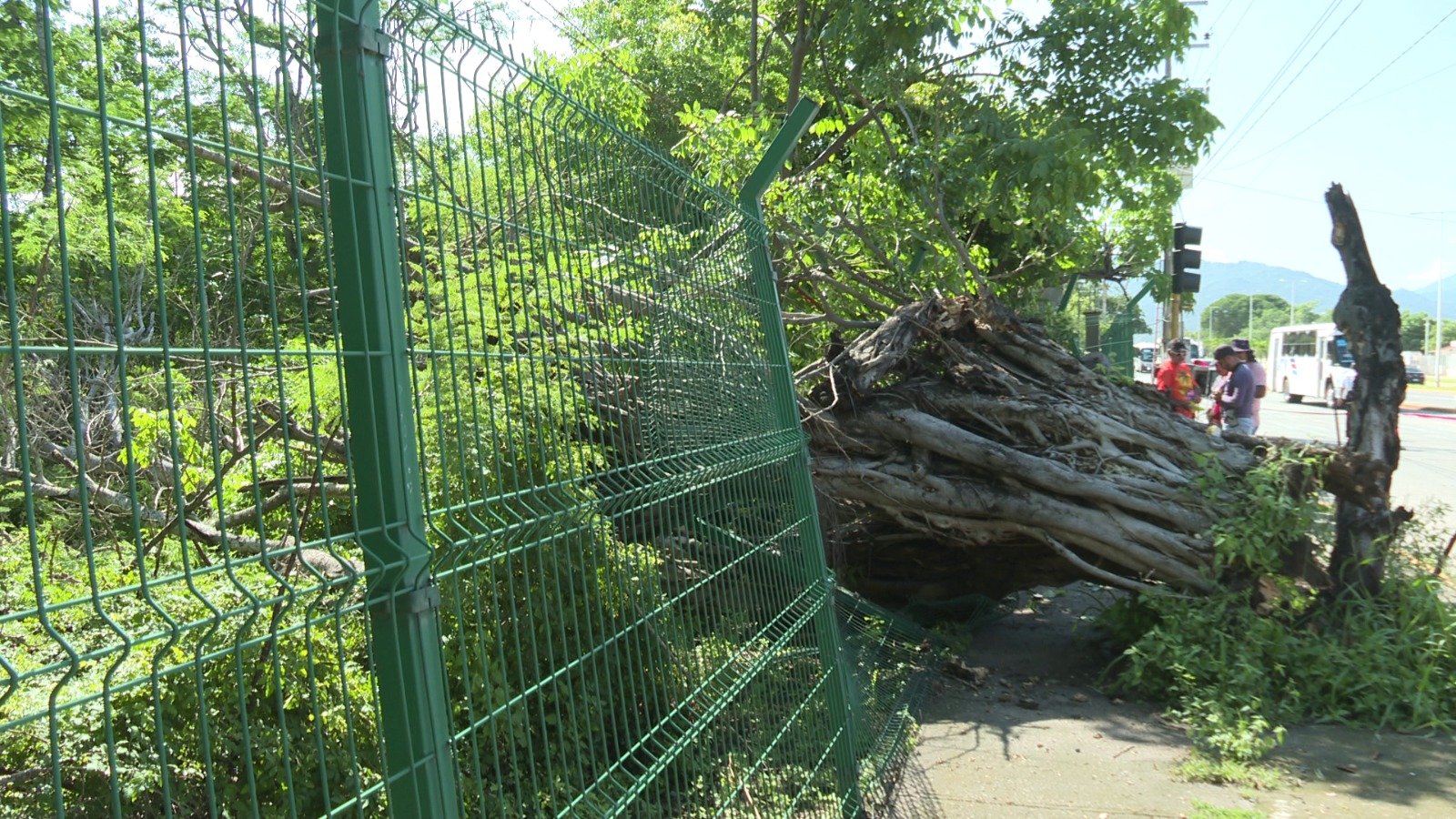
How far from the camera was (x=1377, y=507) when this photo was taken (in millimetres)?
6762

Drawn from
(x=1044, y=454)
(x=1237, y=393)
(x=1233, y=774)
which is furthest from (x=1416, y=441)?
(x=1233, y=774)

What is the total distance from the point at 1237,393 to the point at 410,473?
10176 millimetres

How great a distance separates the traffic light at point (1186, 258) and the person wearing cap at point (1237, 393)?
3.86 m

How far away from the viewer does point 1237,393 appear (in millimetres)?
10438

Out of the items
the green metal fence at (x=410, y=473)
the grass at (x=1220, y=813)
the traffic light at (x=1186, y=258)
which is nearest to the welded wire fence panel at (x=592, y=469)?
the green metal fence at (x=410, y=473)

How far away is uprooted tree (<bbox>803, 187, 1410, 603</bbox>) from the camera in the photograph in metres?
6.89

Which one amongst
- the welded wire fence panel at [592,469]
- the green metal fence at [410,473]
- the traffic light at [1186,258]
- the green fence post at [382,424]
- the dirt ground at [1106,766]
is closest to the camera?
the green metal fence at [410,473]

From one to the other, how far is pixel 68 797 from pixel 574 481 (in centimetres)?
198

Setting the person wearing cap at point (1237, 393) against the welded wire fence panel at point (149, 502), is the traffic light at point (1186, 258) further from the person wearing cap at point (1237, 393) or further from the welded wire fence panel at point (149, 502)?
the welded wire fence panel at point (149, 502)

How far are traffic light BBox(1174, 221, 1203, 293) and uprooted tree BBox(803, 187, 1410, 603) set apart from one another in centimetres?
686

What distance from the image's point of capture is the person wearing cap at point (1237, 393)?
1043 centimetres

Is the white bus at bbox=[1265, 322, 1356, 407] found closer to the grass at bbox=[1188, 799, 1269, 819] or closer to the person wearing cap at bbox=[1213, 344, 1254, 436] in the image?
the person wearing cap at bbox=[1213, 344, 1254, 436]

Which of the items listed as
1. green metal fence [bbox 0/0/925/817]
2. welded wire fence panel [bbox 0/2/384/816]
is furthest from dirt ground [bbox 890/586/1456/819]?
welded wire fence panel [bbox 0/2/384/816]

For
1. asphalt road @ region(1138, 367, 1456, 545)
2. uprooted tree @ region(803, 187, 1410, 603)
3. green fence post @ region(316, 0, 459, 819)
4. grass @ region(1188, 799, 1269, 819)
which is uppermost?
green fence post @ region(316, 0, 459, 819)
